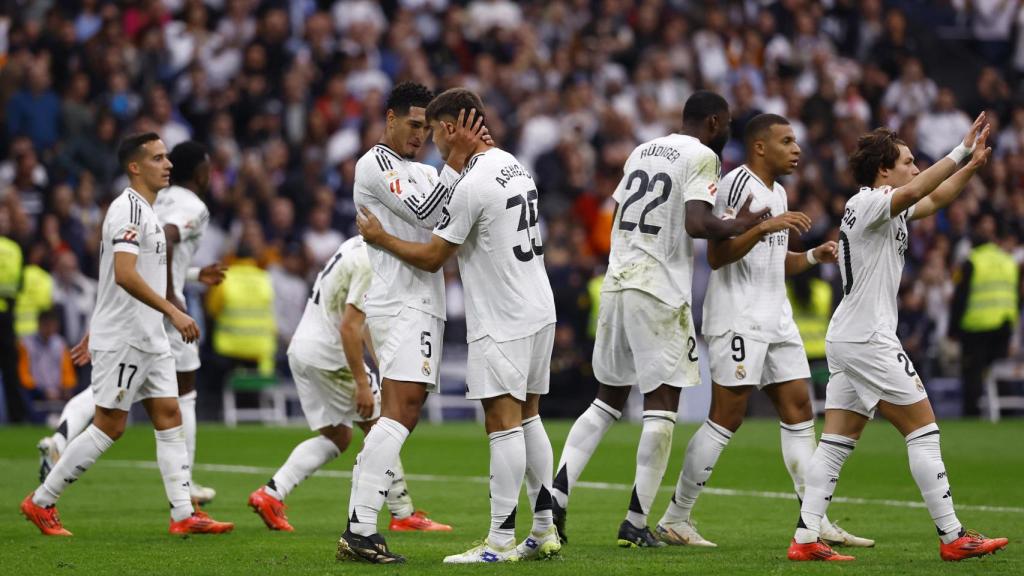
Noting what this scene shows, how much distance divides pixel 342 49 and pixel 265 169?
3071 millimetres

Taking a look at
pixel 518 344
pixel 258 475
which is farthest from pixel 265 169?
pixel 518 344

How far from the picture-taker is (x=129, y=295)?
984 centimetres

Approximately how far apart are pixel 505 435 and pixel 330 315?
2.85m

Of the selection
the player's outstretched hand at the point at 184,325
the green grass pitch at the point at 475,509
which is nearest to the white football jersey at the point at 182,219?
the player's outstretched hand at the point at 184,325

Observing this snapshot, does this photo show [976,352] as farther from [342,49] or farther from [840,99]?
[342,49]

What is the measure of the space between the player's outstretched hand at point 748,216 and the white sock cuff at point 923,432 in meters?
1.54

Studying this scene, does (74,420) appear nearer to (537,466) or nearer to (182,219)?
(182,219)

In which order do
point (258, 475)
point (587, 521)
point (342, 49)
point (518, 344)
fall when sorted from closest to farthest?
point (518, 344)
point (587, 521)
point (258, 475)
point (342, 49)

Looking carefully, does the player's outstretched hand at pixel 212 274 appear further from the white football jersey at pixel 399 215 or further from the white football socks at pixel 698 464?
the white football socks at pixel 698 464

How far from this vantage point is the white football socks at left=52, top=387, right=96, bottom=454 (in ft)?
38.0

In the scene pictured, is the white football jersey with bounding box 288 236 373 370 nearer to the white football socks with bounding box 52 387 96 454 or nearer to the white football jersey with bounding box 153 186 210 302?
the white football jersey with bounding box 153 186 210 302

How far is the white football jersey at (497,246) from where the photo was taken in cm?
816

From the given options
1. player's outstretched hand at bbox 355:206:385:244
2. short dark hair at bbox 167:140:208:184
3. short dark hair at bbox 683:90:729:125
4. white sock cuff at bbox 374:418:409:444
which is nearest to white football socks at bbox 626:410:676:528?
white sock cuff at bbox 374:418:409:444

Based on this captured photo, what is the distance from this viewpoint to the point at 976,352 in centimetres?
2155
